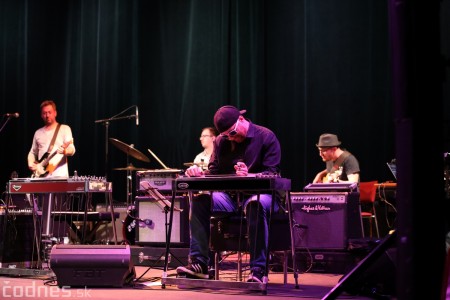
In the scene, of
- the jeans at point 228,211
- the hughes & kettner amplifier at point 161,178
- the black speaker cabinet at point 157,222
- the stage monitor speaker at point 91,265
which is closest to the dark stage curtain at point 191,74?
the hughes & kettner amplifier at point 161,178

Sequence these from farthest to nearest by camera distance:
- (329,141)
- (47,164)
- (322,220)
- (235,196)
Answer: (47,164)
(329,141)
(322,220)
(235,196)

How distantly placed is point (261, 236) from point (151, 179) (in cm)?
235

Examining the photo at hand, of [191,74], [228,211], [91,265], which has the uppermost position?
[191,74]

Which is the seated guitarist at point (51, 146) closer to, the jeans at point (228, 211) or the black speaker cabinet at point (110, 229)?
the black speaker cabinet at point (110, 229)

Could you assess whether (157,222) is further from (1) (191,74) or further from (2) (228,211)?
(1) (191,74)

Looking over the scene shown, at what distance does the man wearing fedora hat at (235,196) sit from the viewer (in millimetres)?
4312

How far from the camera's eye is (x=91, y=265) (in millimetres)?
4344

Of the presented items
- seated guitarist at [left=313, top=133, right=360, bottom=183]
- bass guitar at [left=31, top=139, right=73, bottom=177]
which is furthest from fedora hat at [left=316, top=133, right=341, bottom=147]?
bass guitar at [left=31, top=139, right=73, bottom=177]

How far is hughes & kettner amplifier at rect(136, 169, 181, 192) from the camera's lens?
6316mm

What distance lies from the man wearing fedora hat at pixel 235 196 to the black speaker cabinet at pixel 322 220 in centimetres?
97

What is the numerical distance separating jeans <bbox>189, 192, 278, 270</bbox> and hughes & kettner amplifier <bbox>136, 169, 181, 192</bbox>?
5.29ft

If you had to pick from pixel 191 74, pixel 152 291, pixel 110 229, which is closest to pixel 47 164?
pixel 110 229

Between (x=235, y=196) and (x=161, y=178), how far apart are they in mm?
1660

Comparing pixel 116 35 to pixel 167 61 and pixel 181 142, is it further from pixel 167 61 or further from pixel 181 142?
pixel 181 142
